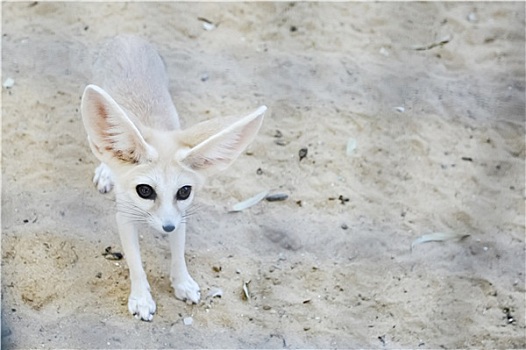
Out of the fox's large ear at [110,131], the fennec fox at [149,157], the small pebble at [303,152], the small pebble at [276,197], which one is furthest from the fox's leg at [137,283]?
the small pebble at [303,152]

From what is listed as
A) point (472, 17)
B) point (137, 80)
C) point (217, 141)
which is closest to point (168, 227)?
point (217, 141)

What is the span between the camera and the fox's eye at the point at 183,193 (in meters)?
2.33

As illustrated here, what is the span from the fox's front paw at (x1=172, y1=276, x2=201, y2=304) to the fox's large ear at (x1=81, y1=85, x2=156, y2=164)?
0.59 metres

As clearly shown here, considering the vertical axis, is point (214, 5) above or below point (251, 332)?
above

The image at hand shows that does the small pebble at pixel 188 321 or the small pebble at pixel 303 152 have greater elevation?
the small pebble at pixel 303 152

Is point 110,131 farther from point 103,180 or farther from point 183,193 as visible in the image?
point 103,180

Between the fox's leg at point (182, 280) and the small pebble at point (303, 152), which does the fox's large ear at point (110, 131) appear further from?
the small pebble at point (303, 152)

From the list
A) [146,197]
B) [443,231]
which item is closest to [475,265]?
[443,231]

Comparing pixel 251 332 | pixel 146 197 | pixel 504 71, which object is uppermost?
pixel 146 197

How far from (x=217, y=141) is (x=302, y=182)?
3.26 ft

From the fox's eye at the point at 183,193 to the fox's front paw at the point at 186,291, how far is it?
475 millimetres

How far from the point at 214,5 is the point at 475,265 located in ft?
5.80

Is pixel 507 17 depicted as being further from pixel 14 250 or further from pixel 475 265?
pixel 14 250

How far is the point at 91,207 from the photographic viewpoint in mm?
2977
